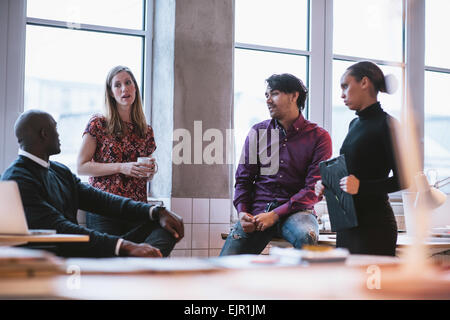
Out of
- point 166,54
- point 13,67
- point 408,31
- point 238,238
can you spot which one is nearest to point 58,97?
point 13,67

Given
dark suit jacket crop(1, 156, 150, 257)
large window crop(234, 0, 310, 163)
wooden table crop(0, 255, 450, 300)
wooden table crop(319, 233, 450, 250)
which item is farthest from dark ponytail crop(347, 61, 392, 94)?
large window crop(234, 0, 310, 163)

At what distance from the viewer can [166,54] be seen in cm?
396

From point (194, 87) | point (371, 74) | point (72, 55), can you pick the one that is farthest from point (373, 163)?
point (72, 55)

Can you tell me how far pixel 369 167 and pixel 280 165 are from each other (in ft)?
2.75

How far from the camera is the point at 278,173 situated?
3186mm

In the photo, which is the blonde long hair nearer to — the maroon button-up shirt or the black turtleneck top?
the maroon button-up shirt

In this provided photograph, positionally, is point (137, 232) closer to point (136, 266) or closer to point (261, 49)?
point (136, 266)

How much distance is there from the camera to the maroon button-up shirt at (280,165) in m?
3.16

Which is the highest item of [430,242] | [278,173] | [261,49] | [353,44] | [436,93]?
[353,44]

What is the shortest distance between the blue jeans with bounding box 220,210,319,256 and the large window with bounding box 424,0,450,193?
8.34ft

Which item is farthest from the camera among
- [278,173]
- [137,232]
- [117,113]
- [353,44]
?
[353,44]

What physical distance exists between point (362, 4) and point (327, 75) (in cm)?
82

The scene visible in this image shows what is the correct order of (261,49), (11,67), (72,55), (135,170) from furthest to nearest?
(261,49) → (72,55) → (11,67) → (135,170)
